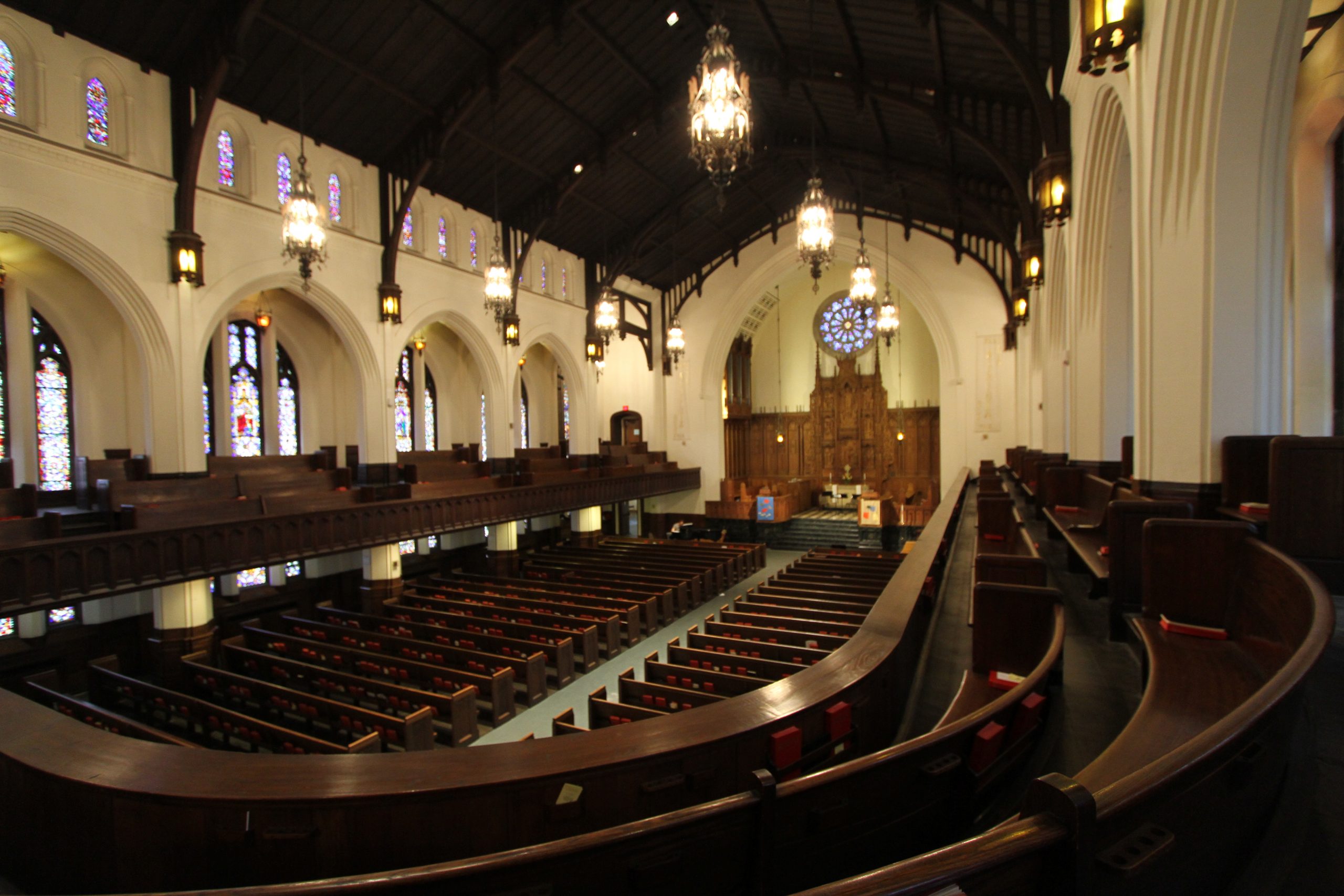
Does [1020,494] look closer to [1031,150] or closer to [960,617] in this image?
[1031,150]

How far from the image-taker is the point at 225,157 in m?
10.7

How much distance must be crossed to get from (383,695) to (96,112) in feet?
30.4

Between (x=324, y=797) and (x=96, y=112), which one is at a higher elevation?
(x=96, y=112)

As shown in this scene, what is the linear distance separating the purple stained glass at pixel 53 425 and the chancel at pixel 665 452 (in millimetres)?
73

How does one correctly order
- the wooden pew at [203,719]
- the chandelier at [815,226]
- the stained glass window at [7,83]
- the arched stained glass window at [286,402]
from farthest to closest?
the arched stained glass window at [286,402] → the stained glass window at [7,83] → the chandelier at [815,226] → the wooden pew at [203,719]

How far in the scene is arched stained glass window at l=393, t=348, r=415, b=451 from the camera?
17109 millimetres

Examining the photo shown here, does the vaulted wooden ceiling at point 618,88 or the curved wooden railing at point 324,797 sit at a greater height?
the vaulted wooden ceiling at point 618,88

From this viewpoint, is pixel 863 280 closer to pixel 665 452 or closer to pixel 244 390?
pixel 665 452

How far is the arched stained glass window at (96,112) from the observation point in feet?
29.5

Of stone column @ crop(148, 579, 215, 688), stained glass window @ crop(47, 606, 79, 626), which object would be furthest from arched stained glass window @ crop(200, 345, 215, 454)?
stone column @ crop(148, 579, 215, 688)

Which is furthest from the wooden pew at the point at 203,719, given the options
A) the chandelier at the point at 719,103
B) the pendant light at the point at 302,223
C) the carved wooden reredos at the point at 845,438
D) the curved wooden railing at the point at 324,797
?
the carved wooden reredos at the point at 845,438

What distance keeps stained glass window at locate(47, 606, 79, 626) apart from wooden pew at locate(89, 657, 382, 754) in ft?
4.27

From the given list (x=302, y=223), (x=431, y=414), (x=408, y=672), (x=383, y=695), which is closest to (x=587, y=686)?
(x=408, y=672)

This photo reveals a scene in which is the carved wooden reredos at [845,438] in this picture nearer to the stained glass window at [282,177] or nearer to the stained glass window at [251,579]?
the stained glass window at [251,579]
